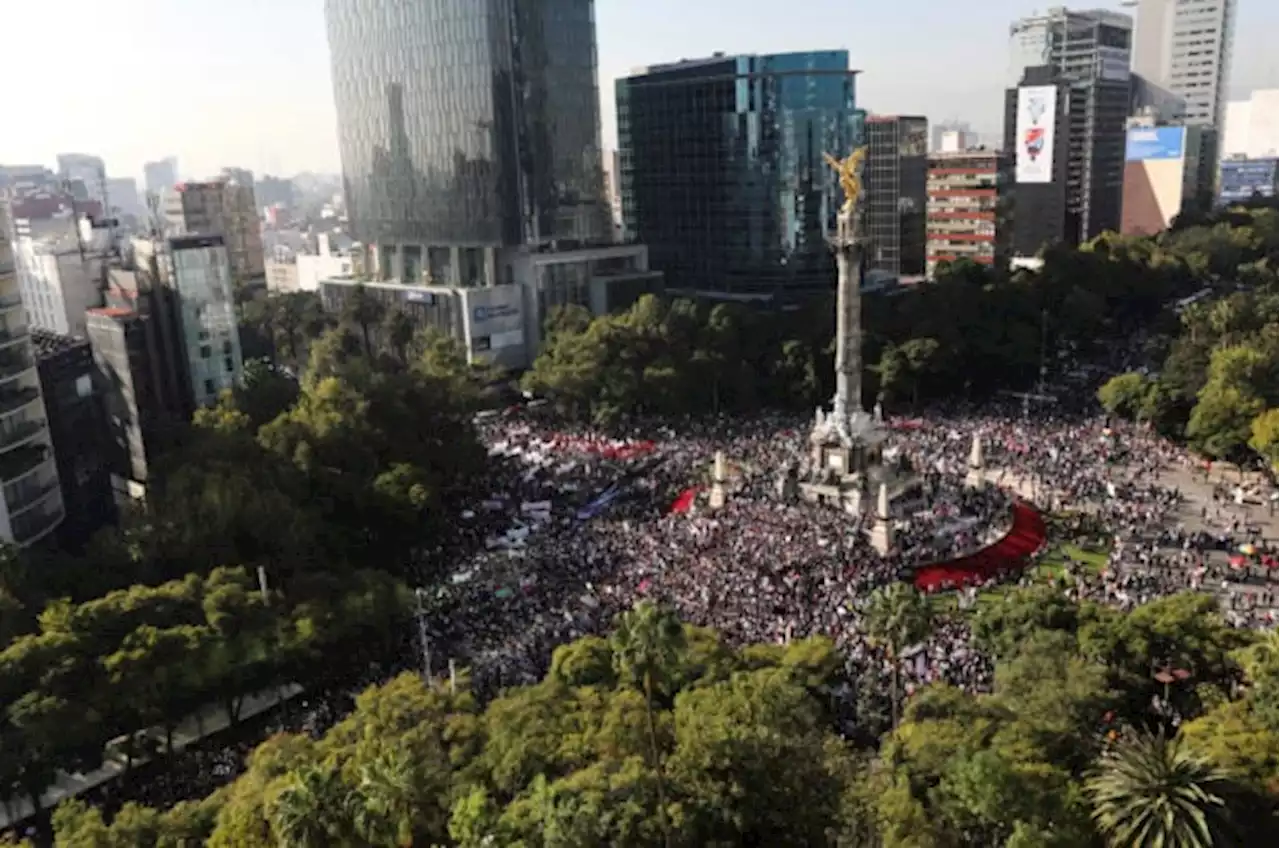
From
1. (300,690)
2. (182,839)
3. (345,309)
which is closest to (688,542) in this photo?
(300,690)

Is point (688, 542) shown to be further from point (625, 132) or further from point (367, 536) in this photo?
point (625, 132)

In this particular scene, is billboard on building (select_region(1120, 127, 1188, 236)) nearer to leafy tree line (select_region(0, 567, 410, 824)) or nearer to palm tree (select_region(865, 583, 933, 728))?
palm tree (select_region(865, 583, 933, 728))

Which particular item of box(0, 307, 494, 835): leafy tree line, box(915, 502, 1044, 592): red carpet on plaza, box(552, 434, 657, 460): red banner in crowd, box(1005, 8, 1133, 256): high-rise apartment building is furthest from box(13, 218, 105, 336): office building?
box(1005, 8, 1133, 256): high-rise apartment building

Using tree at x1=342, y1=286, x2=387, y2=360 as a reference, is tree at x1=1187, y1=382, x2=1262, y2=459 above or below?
below

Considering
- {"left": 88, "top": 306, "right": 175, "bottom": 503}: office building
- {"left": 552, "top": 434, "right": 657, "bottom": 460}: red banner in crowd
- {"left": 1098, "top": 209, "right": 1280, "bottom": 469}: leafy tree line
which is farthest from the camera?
{"left": 552, "top": 434, "right": 657, "bottom": 460}: red banner in crowd

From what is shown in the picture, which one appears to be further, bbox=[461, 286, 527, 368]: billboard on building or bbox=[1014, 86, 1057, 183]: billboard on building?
bbox=[1014, 86, 1057, 183]: billboard on building

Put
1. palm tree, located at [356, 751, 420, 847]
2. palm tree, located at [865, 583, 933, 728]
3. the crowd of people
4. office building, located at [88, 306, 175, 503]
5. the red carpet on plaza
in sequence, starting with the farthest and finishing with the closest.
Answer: office building, located at [88, 306, 175, 503] → the red carpet on plaza → the crowd of people → palm tree, located at [865, 583, 933, 728] → palm tree, located at [356, 751, 420, 847]

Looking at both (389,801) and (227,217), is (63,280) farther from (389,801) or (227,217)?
(227,217)
